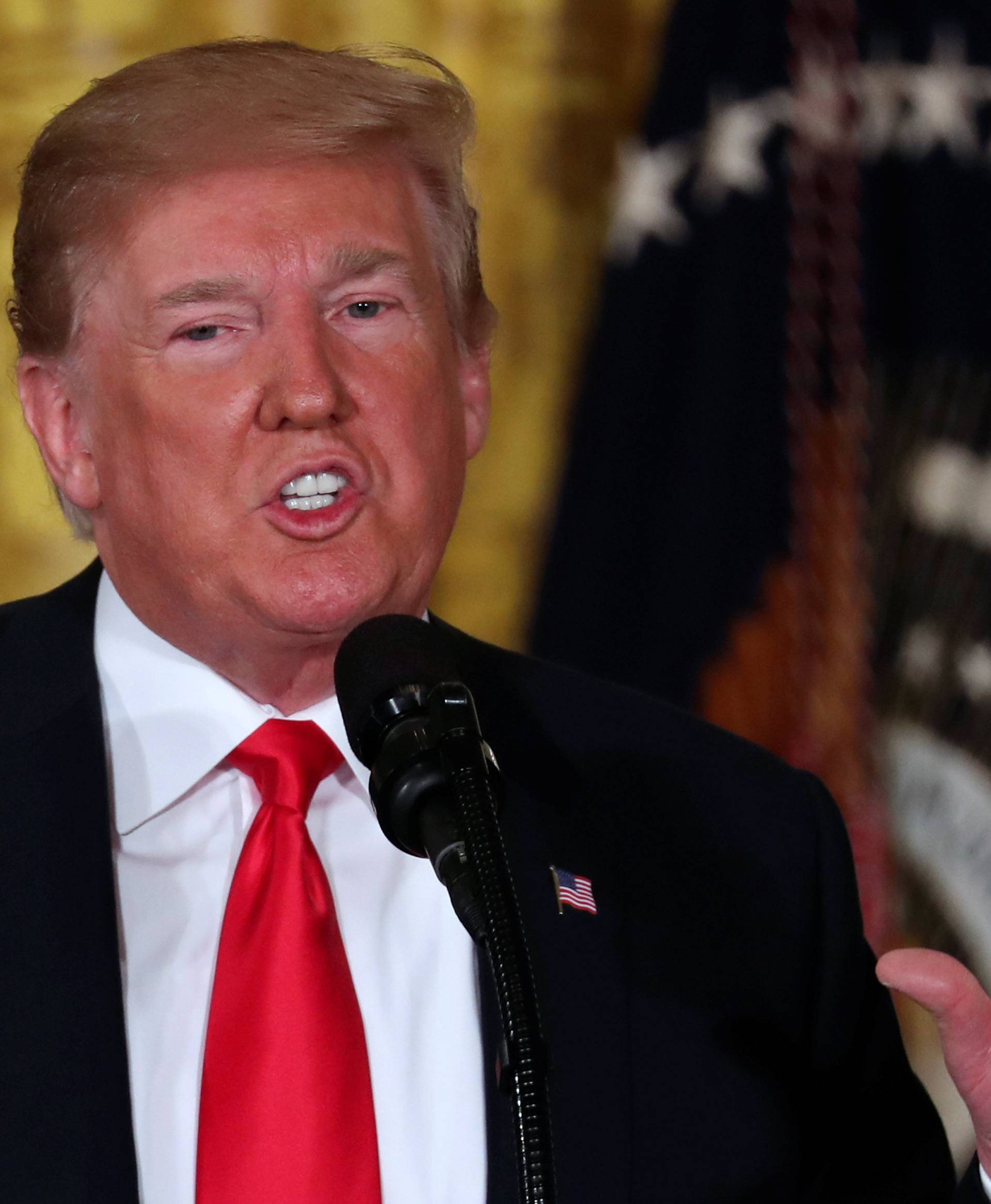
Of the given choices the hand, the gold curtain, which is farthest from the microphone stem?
the gold curtain

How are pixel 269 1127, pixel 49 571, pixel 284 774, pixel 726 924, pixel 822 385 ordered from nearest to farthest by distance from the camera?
pixel 269 1127, pixel 284 774, pixel 726 924, pixel 822 385, pixel 49 571

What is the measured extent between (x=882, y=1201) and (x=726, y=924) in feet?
0.94

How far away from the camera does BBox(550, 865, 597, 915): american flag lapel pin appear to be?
5.02 feet

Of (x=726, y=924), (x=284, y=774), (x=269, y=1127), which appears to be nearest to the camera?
(x=269, y=1127)

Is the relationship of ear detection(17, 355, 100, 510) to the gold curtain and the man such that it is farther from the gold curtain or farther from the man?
the gold curtain

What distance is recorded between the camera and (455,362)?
1725mm

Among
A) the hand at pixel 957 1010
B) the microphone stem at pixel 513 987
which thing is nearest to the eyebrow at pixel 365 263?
the microphone stem at pixel 513 987

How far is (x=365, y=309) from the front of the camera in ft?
5.25

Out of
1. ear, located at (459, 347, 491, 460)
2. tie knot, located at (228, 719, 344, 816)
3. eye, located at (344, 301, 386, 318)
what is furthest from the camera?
ear, located at (459, 347, 491, 460)

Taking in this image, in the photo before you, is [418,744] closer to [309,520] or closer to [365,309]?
[309,520]

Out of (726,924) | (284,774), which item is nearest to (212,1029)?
(284,774)

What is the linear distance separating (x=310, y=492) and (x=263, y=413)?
0.27 feet

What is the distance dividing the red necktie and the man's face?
15 cm

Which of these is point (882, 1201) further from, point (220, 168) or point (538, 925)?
point (220, 168)
